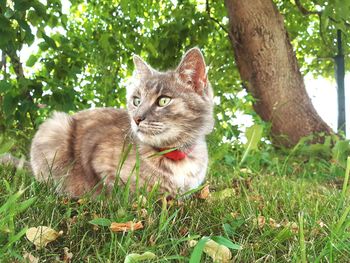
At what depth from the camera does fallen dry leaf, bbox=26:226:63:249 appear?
76.7 inches

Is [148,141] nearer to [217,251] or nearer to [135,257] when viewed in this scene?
[217,251]

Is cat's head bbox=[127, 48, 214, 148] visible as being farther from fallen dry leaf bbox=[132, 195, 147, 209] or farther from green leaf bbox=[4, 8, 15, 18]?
green leaf bbox=[4, 8, 15, 18]

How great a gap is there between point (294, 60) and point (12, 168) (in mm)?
4977

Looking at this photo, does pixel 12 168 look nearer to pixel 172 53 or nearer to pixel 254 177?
pixel 254 177

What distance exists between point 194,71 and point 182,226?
1139 millimetres

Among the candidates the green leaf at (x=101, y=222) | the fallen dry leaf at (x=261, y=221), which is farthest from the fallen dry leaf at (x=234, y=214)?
the green leaf at (x=101, y=222)

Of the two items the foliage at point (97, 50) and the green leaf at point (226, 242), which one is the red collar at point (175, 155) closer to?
the green leaf at point (226, 242)

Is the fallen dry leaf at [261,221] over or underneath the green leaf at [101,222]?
underneath

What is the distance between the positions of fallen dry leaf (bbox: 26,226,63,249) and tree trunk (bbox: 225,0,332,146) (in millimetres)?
5188

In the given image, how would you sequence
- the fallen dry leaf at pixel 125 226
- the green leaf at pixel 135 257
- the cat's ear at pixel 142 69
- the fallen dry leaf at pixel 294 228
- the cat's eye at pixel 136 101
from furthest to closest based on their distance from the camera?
1. the cat's ear at pixel 142 69
2. the cat's eye at pixel 136 101
3. the fallen dry leaf at pixel 294 228
4. the fallen dry leaf at pixel 125 226
5. the green leaf at pixel 135 257

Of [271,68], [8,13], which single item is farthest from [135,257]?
[271,68]

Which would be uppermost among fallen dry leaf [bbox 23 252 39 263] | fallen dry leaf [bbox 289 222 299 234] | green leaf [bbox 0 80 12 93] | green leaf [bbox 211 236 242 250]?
green leaf [bbox 0 80 12 93]

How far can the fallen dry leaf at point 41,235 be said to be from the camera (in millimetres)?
1947

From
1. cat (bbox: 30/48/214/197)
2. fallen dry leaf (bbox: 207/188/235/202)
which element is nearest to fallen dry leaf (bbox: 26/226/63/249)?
cat (bbox: 30/48/214/197)
